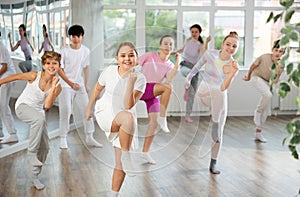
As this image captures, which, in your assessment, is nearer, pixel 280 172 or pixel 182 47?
pixel 182 47

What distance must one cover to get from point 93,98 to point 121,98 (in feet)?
1.12

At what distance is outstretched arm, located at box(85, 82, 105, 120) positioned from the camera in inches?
143

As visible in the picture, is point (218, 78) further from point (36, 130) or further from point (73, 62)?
point (73, 62)

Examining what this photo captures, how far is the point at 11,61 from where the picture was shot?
536 cm

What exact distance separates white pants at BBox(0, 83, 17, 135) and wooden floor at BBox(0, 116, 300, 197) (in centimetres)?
30

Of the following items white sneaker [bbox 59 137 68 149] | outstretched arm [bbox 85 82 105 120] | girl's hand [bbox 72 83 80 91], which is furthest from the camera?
white sneaker [bbox 59 137 68 149]

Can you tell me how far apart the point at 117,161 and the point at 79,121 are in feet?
1.67

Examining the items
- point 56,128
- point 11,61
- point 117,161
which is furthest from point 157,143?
point 56,128

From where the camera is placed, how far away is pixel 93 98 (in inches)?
147

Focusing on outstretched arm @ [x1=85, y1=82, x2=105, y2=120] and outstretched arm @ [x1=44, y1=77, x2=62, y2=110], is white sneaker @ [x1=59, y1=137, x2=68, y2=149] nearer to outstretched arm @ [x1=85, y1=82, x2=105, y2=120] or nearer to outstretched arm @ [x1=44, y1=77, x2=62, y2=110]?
outstretched arm @ [x1=44, y1=77, x2=62, y2=110]

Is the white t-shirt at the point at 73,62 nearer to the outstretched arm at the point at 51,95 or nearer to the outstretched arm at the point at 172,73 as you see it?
the outstretched arm at the point at 51,95

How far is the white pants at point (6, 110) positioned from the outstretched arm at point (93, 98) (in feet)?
6.11

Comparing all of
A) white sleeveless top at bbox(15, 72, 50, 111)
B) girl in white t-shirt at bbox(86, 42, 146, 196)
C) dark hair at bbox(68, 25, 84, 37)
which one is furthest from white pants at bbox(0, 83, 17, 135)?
girl in white t-shirt at bbox(86, 42, 146, 196)

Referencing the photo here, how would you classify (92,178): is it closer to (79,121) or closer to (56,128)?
(79,121)
